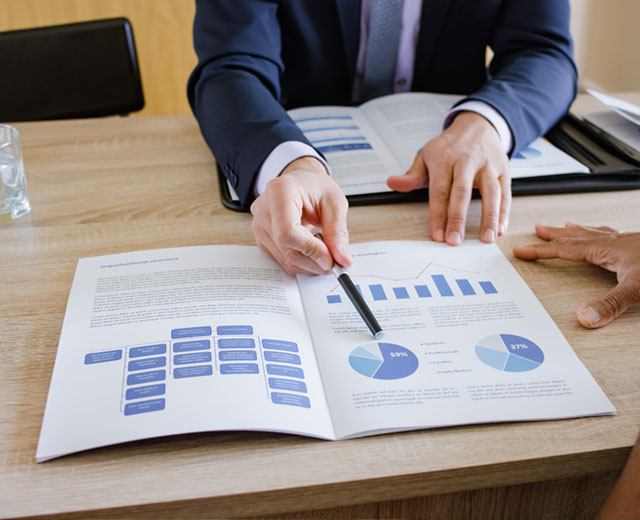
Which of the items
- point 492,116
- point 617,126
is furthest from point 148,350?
point 617,126

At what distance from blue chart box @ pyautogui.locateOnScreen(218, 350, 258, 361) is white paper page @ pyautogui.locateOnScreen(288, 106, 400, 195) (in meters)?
0.39

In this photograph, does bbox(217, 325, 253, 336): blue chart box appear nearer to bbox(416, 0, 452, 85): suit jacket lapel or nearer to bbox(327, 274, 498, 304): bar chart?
bbox(327, 274, 498, 304): bar chart

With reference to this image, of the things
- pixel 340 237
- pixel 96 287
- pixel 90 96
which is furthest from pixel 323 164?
pixel 90 96

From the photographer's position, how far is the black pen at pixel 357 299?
0.63 meters

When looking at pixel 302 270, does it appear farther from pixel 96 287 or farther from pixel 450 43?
pixel 450 43

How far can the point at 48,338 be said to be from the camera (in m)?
0.63

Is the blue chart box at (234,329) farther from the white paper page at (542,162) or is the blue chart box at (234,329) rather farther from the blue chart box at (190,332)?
the white paper page at (542,162)

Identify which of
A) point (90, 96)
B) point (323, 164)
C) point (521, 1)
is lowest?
point (90, 96)

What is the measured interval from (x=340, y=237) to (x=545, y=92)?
60cm

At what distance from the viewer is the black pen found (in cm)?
63

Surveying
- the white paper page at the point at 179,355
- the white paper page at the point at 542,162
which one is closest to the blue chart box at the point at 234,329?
the white paper page at the point at 179,355

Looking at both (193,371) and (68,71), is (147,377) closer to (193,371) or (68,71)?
(193,371)

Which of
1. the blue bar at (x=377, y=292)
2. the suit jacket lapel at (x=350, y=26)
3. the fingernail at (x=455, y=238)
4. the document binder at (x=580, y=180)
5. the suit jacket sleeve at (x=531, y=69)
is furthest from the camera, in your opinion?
the suit jacket lapel at (x=350, y=26)

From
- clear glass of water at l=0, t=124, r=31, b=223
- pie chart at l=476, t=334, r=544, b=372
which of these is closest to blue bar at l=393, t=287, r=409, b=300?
pie chart at l=476, t=334, r=544, b=372
